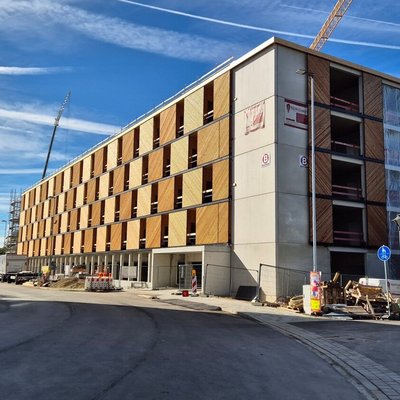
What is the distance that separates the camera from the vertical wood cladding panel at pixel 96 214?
174ft

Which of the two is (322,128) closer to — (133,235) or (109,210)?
(133,235)

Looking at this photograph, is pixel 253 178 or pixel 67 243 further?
pixel 67 243

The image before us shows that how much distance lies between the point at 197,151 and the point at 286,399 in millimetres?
30163

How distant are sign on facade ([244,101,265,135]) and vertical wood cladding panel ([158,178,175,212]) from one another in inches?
402

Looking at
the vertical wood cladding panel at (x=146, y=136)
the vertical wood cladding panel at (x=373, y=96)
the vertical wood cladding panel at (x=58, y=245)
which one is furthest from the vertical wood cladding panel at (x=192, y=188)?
the vertical wood cladding panel at (x=58, y=245)

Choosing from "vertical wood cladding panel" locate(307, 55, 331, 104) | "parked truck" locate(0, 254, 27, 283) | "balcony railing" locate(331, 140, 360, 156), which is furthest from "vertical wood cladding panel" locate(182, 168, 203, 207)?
"parked truck" locate(0, 254, 27, 283)

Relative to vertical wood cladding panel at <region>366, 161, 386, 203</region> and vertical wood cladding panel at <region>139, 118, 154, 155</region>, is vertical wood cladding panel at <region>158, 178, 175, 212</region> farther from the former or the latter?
vertical wood cladding panel at <region>366, 161, 386, 203</region>

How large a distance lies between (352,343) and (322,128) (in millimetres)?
20165

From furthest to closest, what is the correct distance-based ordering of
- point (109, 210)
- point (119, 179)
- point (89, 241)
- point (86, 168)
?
point (86, 168), point (89, 241), point (109, 210), point (119, 179)

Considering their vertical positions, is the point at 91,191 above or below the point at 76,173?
below

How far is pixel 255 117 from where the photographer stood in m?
29.8

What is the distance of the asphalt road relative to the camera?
632 centimetres

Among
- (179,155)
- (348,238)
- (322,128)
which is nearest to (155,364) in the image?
(322,128)

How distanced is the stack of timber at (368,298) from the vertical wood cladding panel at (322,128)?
10747 millimetres
